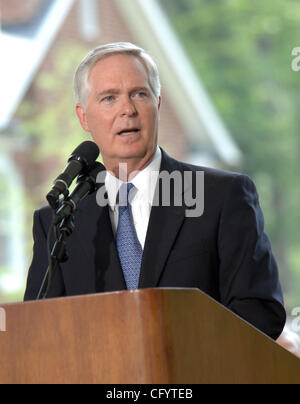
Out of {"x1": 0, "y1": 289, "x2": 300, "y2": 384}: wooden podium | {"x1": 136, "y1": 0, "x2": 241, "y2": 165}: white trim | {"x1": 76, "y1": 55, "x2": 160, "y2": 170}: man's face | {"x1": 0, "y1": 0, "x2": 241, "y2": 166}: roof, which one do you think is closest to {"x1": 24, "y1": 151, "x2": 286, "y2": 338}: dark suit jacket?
{"x1": 76, "y1": 55, "x2": 160, "y2": 170}: man's face

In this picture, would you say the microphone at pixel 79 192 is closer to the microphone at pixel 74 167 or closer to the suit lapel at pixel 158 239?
the microphone at pixel 74 167

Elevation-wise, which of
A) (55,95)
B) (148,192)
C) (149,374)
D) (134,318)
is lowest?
(149,374)

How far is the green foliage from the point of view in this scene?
784 inches

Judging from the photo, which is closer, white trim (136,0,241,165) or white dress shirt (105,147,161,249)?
white dress shirt (105,147,161,249)

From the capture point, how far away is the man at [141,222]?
8.65 ft

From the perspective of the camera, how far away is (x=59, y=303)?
1.86 m

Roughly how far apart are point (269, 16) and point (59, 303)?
19455 millimetres

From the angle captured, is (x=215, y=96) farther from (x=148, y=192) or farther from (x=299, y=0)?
(x=148, y=192)

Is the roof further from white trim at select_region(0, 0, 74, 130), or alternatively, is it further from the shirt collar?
the shirt collar

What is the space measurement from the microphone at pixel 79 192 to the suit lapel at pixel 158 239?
11.6 inches

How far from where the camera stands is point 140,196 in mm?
2824

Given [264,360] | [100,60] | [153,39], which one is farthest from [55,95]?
[264,360]

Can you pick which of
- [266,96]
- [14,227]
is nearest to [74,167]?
[14,227]

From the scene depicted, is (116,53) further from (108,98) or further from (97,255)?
(97,255)
